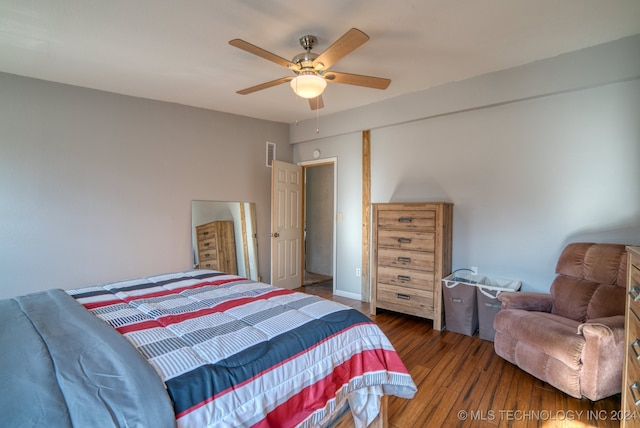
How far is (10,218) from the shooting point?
2689 mm

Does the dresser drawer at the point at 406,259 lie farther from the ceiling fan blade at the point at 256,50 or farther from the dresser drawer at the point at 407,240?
the ceiling fan blade at the point at 256,50

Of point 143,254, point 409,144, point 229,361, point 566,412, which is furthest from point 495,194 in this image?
point 143,254

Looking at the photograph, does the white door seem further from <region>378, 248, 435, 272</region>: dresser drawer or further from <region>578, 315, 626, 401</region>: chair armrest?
<region>578, 315, 626, 401</region>: chair armrest

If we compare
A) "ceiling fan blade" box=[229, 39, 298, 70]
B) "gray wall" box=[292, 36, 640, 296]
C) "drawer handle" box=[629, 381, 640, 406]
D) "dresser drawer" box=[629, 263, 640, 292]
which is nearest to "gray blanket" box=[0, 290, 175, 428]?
"ceiling fan blade" box=[229, 39, 298, 70]

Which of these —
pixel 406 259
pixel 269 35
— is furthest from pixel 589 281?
pixel 269 35

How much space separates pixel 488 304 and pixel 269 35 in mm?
3068

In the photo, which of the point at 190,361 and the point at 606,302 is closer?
the point at 190,361

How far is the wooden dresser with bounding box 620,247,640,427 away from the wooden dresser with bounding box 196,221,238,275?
12.4 feet

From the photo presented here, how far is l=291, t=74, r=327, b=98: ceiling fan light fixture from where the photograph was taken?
Result: 1.97 metres

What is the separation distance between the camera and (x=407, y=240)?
330cm

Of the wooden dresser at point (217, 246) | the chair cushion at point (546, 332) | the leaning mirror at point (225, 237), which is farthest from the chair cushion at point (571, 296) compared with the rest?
the wooden dresser at point (217, 246)

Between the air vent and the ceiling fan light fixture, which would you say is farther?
the air vent

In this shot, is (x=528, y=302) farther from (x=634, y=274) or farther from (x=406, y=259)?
(x=634, y=274)

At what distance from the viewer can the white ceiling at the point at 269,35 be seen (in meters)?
1.91
